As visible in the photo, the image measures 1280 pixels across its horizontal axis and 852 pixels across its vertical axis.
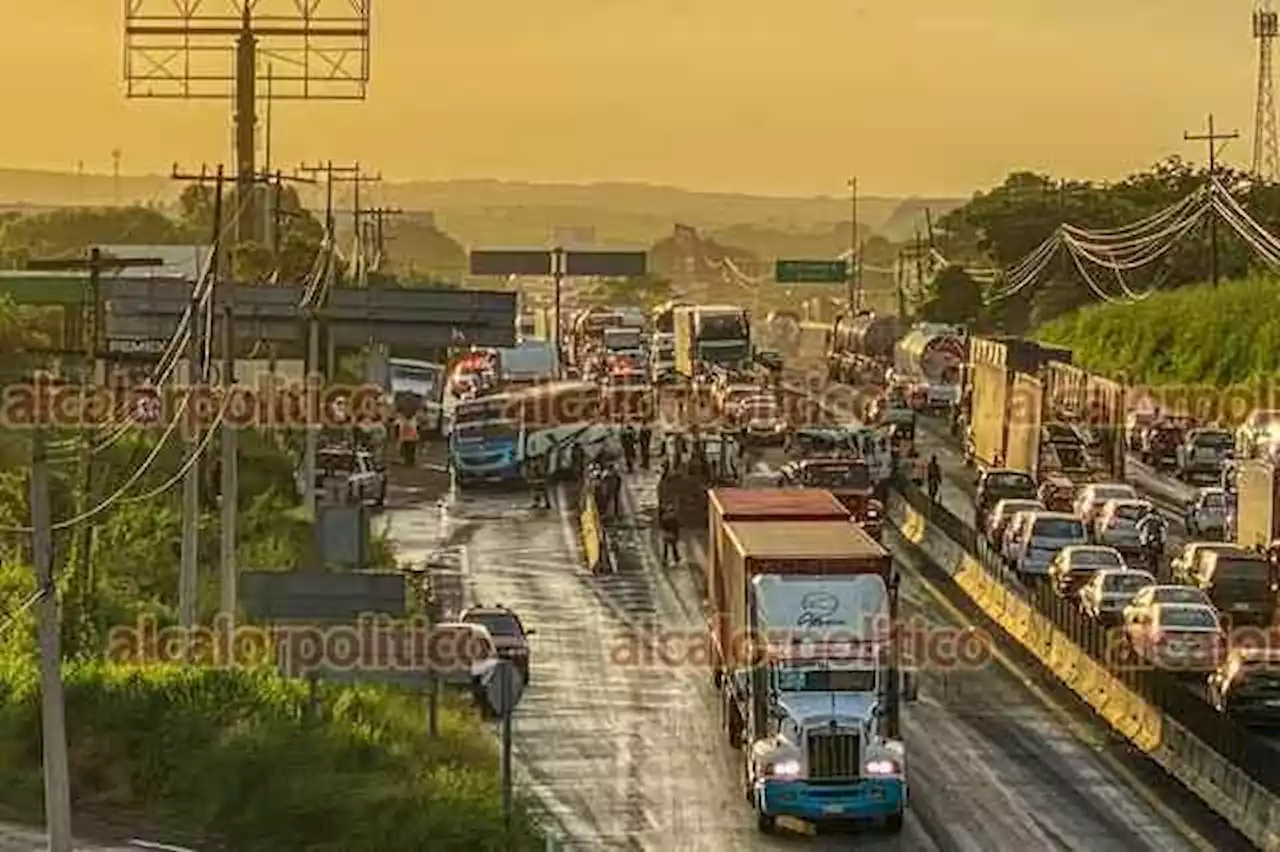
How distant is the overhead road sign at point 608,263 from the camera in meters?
165

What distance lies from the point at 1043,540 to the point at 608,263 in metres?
115

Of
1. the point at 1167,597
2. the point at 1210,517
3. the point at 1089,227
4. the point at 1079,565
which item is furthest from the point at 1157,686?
the point at 1089,227

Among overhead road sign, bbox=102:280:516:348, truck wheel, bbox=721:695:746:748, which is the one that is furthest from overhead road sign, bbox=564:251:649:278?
truck wheel, bbox=721:695:746:748

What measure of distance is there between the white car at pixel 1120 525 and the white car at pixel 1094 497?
52 cm

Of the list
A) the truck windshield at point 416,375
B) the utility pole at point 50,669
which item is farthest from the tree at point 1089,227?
the utility pole at point 50,669

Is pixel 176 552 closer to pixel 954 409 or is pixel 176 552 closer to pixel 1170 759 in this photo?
pixel 1170 759

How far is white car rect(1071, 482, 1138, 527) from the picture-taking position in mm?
59656

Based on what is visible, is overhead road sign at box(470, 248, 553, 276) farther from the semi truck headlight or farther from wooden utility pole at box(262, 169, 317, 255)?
the semi truck headlight

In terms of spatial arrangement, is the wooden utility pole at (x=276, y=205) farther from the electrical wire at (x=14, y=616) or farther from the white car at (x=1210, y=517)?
the white car at (x=1210, y=517)

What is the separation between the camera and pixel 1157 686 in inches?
1345

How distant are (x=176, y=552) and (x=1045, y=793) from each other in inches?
945

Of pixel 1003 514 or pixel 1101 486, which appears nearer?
pixel 1003 514

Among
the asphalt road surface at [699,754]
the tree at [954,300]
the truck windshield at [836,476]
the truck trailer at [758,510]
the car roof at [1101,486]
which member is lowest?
the asphalt road surface at [699,754]

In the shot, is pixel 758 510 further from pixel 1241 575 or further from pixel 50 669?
pixel 50 669
